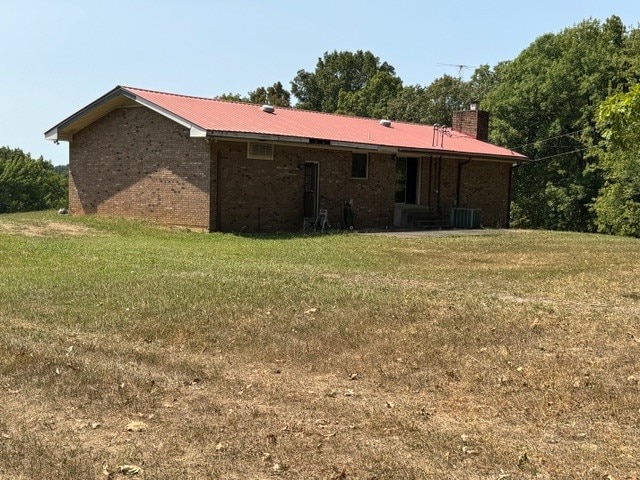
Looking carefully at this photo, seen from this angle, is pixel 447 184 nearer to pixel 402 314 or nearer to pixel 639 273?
pixel 639 273

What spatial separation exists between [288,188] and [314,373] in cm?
1517

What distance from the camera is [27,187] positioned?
68.8 meters

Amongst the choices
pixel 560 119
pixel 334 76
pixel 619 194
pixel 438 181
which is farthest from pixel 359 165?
pixel 334 76

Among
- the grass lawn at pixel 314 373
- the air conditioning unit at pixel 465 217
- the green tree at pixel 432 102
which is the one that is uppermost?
the green tree at pixel 432 102

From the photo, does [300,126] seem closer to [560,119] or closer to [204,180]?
[204,180]

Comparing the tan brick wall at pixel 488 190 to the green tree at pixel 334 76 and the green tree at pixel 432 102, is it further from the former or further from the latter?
the green tree at pixel 334 76

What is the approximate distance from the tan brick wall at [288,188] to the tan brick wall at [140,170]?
0.77 m

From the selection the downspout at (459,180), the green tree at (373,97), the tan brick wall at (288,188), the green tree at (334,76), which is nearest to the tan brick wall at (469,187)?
the downspout at (459,180)

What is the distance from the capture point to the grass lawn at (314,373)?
14.1 feet

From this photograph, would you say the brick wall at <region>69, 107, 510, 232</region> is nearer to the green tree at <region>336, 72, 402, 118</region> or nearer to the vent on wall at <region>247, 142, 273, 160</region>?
the vent on wall at <region>247, 142, 273, 160</region>

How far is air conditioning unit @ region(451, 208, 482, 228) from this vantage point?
84.5ft

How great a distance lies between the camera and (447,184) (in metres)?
26.1

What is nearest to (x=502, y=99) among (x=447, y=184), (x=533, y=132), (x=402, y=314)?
(x=533, y=132)

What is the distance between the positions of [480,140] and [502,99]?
33.0 ft
